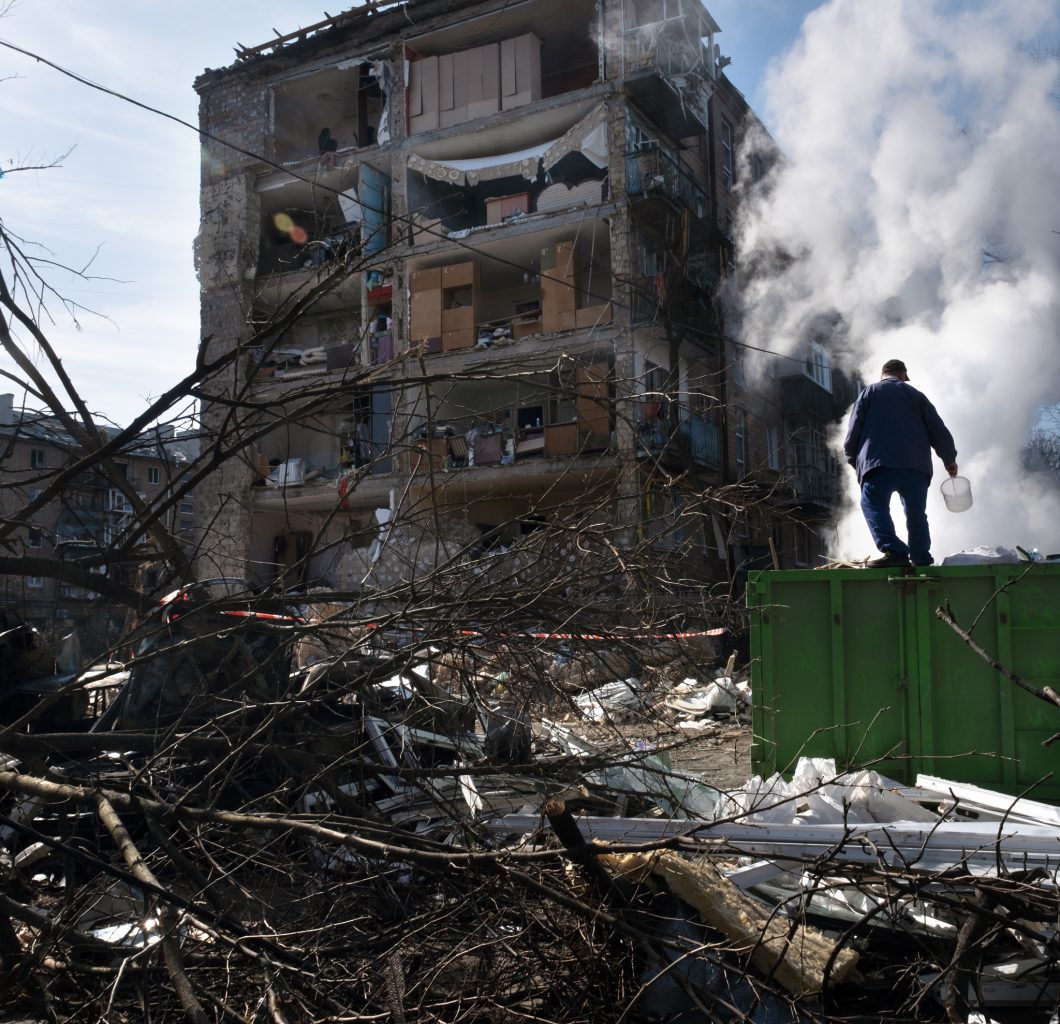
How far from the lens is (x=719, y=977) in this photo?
358 cm

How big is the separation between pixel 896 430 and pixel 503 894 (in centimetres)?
430

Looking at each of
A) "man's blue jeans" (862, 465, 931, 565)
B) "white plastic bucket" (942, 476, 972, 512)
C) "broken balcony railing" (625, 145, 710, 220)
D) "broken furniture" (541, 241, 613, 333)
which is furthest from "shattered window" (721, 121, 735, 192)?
"man's blue jeans" (862, 465, 931, 565)

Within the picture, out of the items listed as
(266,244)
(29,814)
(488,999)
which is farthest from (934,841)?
(266,244)

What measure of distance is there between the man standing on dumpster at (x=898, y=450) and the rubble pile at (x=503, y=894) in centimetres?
184

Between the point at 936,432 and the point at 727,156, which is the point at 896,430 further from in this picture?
the point at 727,156

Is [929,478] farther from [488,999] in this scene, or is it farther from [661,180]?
[661,180]

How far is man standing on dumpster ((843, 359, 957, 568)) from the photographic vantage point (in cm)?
618

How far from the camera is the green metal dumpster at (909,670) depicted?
525 centimetres

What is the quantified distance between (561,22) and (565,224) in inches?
190

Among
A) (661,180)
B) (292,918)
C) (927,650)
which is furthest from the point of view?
(661,180)

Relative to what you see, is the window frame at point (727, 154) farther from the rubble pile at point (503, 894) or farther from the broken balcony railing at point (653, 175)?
the rubble pile at point (503, 894)

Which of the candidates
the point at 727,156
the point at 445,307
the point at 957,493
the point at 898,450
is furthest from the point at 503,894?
the point at 727,156

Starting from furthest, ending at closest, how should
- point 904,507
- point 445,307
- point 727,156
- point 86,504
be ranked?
point 727,156 → point 445,307 → point 904,507 → point 86,504

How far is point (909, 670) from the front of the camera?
217 inches
